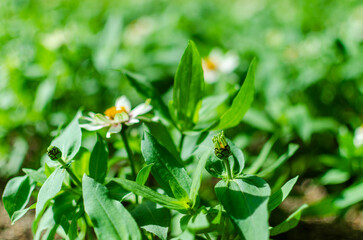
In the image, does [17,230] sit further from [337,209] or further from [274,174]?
[337,209]

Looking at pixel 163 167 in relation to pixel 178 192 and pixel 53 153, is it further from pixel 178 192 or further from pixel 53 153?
pixel 53 153

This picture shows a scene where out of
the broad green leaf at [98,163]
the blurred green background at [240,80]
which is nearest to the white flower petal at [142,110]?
the broad green leaf at [98,163]

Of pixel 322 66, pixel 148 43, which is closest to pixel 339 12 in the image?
pixel 322 66

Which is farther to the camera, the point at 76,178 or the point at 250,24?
the point at 250,24

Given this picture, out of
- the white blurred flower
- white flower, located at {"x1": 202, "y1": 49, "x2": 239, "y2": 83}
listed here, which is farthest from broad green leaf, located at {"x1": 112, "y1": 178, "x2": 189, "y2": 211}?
white flower, located at {"x1": 202, "y1": 49, "x2": 239, "y2": 83}

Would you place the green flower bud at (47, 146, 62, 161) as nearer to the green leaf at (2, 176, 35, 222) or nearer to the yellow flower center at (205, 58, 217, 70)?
the green leaf at (2, 176, 35, 222)

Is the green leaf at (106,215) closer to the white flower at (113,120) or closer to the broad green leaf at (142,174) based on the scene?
the broad green leaf at (142,174)

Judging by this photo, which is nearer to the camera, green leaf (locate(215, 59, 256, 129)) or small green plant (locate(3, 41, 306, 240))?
small green plant (locate(3, 41, 306, 240))
